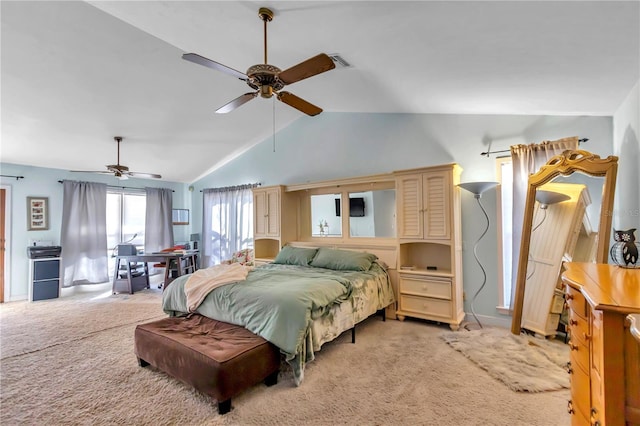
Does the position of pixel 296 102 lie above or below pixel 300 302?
above

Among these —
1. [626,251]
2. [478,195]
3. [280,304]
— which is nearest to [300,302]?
[280,304]

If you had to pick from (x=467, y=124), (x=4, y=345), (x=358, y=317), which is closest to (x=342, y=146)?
(x=467, y=124)

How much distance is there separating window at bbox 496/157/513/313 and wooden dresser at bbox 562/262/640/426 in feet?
6.88

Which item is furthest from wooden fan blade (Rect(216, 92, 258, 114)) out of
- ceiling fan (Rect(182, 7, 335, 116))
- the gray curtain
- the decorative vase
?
the gray curtain

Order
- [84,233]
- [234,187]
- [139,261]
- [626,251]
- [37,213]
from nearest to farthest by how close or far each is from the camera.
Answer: [626,251] < [37,213] < [139,261] < [84,233] < [234,187]

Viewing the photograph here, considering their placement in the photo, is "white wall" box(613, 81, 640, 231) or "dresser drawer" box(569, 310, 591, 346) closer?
"dresser drawer" box(569, 310, 591, 346)

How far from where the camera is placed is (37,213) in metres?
5.29

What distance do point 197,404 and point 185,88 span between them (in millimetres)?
3471

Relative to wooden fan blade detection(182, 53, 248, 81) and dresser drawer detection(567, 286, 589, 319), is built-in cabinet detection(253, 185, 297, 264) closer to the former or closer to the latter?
wooden fan blade detection(182, 53, 248, 81)

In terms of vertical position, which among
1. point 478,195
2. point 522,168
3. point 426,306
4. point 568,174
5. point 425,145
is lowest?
point 426,306

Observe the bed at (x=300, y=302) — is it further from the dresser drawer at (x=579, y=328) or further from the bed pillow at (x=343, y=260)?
the dresser drawer at (x=579, y=328)

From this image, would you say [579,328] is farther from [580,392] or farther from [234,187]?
[234,187]

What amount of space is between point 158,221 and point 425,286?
5.93 m

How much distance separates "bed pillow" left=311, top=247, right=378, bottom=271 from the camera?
369cm
